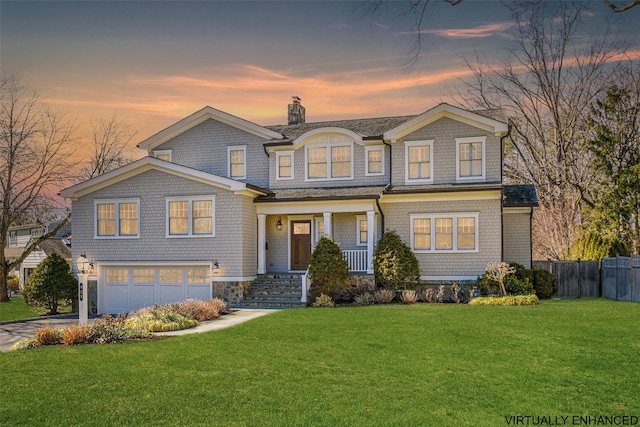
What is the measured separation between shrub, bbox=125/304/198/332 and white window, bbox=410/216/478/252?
9621mm

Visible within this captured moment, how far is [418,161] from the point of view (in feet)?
71.9

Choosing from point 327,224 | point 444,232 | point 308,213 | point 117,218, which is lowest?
point 444,232

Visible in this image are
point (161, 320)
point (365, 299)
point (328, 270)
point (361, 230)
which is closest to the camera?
point (161, 320)

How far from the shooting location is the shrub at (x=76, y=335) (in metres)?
12.1

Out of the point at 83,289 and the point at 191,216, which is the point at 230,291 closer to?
the point at 191,216

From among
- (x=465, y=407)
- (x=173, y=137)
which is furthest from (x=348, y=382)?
(x=173, y=137)

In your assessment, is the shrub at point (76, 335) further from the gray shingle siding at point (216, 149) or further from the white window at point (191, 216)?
the gray shingle siding at point (216, 149)

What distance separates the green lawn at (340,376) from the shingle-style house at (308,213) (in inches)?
288

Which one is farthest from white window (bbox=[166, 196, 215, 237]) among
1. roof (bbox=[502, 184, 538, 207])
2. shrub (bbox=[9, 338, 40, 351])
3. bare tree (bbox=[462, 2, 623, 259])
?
bare tree (bbox=[462, 2, 623, 259])

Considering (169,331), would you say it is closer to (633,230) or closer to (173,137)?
(173,137)

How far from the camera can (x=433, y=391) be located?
26.9 ft

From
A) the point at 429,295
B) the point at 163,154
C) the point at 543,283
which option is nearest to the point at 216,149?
the point at 163,154

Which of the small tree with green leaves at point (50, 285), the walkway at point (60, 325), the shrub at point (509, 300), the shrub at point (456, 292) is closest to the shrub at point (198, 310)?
the walkway at point (60, 325)

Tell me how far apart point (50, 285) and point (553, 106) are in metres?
27.9
